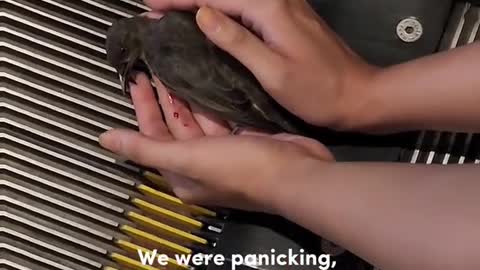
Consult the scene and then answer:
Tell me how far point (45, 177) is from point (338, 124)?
273 millimetres

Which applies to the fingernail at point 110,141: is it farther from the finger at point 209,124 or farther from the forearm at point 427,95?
the forearm at point 427,95

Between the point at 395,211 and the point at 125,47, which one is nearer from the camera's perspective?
the point at 395,211

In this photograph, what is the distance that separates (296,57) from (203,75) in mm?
79

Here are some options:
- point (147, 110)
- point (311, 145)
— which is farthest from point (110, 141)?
point (311, 145)

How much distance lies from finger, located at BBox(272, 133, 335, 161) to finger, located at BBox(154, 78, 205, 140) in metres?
0.07

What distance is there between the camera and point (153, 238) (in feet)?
2.56

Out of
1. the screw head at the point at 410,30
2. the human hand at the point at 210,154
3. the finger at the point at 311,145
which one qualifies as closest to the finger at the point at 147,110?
the human hand at the point at 210,154

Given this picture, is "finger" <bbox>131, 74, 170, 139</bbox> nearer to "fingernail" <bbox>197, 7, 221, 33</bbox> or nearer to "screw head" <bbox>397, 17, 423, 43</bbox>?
"fingernail" <bbox>197, 7, 221, 33</bbox>

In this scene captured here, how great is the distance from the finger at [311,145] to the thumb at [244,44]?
2.1 inches

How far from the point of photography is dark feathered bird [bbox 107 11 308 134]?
70 centimetres

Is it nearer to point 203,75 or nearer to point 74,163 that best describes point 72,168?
point 74,163

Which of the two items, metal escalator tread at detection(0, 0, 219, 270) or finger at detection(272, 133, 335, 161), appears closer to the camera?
finger at detection(272, 133, 335, 161)

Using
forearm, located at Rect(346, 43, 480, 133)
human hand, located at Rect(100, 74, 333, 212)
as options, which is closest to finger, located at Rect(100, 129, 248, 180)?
human hand, located at Rect(100, 74, 333, 212)

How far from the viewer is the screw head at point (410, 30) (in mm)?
745
